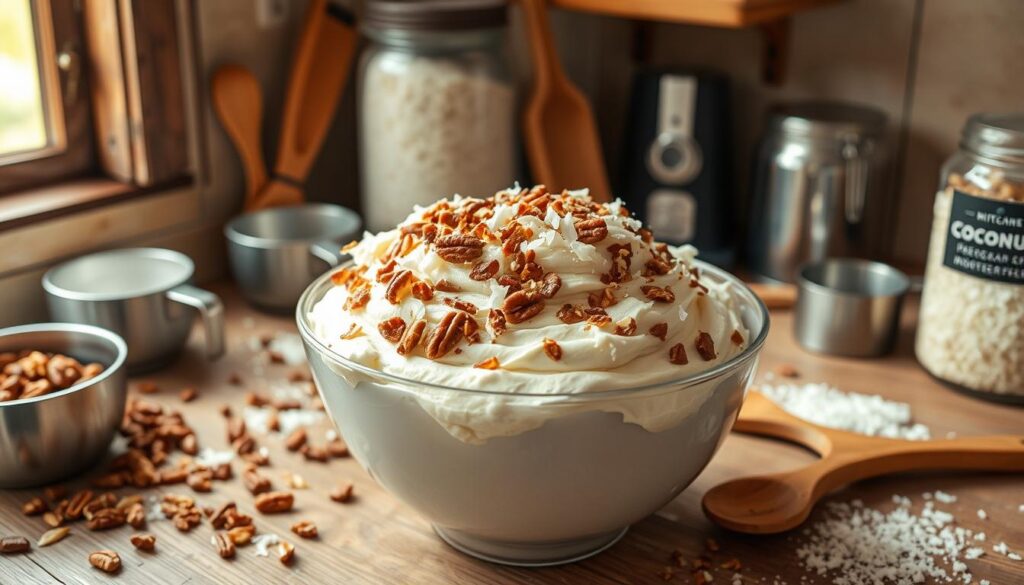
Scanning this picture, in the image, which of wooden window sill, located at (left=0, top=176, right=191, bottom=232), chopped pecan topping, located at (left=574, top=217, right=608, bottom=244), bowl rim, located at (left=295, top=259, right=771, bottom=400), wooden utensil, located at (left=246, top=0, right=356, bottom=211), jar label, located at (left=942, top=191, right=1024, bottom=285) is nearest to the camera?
bowl rim, located at (left=295, top=259, right=771, bottom=400)

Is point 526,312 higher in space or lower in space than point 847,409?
higher

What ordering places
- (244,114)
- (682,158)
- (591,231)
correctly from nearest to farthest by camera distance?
1. (591,231)
2. (244,114)
3. (682,158)

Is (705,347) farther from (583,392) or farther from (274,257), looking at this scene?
(274,257)

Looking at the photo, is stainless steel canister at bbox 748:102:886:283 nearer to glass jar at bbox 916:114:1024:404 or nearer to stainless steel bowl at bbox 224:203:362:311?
glass jar at bbox 916:114:1024:404

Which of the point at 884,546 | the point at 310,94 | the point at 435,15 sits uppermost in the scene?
the point at 435,15

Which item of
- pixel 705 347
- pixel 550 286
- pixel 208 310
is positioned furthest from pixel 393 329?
pixel 208 310

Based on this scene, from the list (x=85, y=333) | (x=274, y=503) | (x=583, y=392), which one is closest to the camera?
(x=583, y=392)

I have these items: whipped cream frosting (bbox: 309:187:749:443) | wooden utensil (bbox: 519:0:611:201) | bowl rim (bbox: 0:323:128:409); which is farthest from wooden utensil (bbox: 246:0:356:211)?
whipped cream frosting (bbox: 309:187:749:443)
